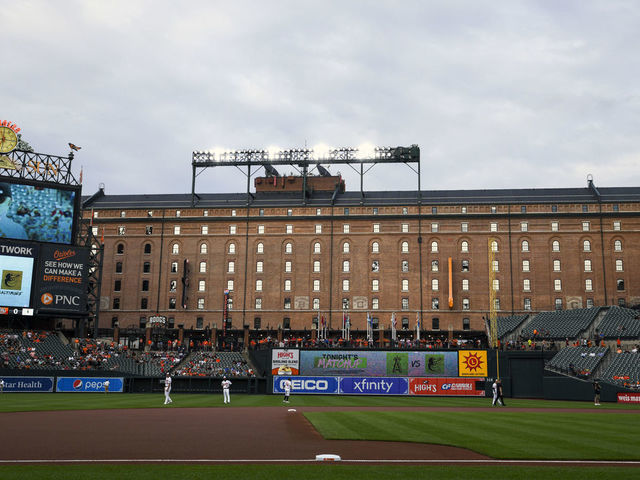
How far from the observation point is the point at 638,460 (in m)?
17.4

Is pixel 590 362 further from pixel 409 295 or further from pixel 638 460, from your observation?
pixel 638 460

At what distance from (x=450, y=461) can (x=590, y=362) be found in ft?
151

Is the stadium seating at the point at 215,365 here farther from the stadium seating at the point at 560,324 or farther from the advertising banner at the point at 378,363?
the stadium seating at the point at 560,324

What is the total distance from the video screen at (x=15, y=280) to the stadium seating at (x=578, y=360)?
184 ft

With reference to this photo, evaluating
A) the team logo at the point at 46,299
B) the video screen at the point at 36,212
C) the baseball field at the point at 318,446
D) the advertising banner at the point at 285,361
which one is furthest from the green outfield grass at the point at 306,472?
the video screen at the point at 36,212

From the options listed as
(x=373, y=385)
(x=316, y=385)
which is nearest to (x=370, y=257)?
(x=373, y=385)

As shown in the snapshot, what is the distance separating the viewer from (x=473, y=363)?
63.4m

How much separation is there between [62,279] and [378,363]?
37033mm

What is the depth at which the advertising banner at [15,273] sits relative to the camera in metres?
66.9

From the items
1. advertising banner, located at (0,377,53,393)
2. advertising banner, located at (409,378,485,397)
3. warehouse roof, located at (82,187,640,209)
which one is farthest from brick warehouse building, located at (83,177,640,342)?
advertising banner, located at (0,377,53,393)

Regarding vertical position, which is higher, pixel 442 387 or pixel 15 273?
pixel 15 273

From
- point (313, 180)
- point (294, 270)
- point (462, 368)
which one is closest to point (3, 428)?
point (462, 368)

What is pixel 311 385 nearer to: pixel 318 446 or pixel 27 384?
pixel 27 384

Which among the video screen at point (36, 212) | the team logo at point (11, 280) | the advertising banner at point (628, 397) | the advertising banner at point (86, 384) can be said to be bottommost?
the advertising banner at point (86, 384)
